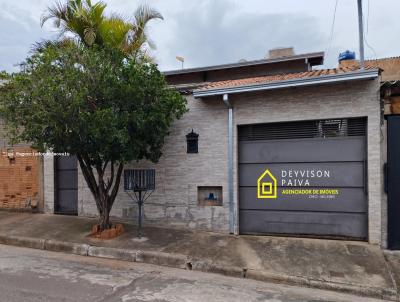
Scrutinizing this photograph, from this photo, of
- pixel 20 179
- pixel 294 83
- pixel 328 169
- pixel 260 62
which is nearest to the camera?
pixel 294 83

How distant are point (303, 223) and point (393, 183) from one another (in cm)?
200

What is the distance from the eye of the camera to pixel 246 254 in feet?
22.5

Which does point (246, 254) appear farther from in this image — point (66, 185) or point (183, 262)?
point (66, 185)

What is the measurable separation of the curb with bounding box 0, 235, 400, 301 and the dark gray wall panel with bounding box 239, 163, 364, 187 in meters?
2.60

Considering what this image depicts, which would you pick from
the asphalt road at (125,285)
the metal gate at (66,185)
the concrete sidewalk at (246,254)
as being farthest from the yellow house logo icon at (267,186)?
the metal gate at (66,185)

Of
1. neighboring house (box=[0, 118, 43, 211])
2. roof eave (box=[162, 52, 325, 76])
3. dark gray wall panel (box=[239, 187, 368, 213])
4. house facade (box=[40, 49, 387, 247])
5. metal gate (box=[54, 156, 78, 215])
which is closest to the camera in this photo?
house facade (box=[40, 49, 387, 247])

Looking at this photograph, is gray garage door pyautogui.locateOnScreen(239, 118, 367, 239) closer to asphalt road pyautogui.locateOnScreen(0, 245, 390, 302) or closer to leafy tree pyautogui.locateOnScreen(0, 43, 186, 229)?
leafy tree pyautogui.locateOnScreen(0, 43, 186, 229)

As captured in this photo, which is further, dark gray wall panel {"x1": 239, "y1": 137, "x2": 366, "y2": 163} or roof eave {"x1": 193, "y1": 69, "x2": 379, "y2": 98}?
dark gray wall panel {"x1": 239, "y1": 137, "x2": 366, "y2": 163}

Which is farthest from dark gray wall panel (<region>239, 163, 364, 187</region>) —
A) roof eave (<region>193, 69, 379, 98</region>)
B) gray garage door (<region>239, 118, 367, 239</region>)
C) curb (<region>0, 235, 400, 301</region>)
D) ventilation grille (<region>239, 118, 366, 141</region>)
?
curb (<region>0, 235, 400, 301</region>)

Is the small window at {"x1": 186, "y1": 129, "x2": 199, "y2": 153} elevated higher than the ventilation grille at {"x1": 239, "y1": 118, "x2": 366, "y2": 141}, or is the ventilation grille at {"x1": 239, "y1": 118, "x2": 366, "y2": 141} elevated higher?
the ventilation grille at {"x1": 239, "y1": 118, "x2": 366, "y2": 141}

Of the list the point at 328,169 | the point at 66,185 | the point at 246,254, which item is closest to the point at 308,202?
the point at 328,169

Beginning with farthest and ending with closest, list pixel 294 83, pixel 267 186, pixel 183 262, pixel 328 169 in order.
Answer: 1. pixel 267 186
2. pixel 328 169
3. pixel 294 83
4. pixel 183 262

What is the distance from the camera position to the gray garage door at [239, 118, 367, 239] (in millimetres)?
7535

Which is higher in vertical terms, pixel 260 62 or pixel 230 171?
pixel 260 62
